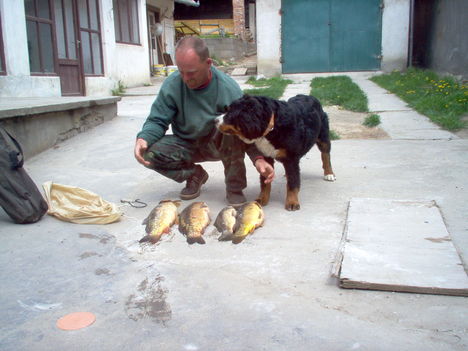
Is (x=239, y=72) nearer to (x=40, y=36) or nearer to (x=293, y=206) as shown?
(x=40, y=36)

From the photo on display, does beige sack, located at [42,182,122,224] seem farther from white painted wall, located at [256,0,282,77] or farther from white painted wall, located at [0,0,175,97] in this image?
white painted wall, located at [256,0,282,77]

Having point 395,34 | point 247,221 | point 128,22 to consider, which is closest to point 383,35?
point 395,34

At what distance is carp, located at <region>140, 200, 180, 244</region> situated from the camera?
2.83 meters

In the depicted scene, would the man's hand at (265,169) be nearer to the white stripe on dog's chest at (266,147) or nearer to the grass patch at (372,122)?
the white stripe on dog's chest at (266,147)

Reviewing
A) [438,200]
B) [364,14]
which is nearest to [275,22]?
[364,14]

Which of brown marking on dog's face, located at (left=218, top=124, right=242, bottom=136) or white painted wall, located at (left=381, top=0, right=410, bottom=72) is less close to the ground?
white painted wall, located at (left=381, top=0, right=410, bottom=72)

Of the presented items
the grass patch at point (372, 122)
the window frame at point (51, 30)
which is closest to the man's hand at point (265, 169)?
the grass patch at point (372, 122)

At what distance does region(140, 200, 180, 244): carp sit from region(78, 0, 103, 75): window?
30.0ft

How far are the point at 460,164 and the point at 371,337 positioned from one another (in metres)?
3.10

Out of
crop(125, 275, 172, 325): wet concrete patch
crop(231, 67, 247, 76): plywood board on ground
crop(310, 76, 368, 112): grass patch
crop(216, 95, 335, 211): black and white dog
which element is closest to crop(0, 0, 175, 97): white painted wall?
crop(231, 67, 247, 76): plywood board on ground

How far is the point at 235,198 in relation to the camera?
3490 mm

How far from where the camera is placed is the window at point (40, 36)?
8641 millimetres

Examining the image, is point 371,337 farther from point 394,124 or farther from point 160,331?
point 394,124

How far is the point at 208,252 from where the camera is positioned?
2674mm
